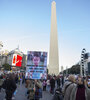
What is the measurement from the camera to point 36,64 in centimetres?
485

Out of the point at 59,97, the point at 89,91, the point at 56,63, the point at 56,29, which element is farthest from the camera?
the point at 56,29

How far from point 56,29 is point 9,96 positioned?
2541 cm

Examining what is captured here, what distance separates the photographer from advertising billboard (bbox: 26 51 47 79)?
15.6 feet

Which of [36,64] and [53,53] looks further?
[53,53]

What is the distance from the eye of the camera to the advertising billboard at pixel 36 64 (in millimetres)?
4747

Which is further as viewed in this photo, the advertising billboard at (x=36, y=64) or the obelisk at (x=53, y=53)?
the obelisk at (x=53, y=53)

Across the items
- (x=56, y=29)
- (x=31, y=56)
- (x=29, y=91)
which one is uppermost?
(x=56, y=29)

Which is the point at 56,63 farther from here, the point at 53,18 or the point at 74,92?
the point at 74,92

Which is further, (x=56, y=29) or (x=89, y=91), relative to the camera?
(x=56, y=29)

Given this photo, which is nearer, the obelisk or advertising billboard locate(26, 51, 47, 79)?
advertising billboard locate(26, 51, 47, 79)

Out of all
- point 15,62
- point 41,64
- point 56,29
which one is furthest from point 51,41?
point 15,62

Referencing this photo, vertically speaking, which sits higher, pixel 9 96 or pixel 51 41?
pixel 51 41

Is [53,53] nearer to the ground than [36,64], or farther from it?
farther from it

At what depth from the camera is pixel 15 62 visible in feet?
234
